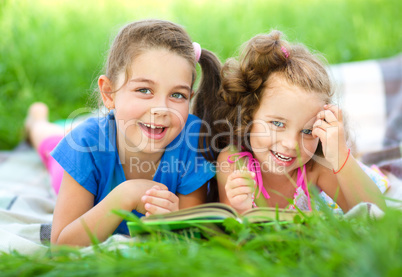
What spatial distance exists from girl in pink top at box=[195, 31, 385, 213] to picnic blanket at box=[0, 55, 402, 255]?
26 cm

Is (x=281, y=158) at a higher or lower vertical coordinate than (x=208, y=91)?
lower

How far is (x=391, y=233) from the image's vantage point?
0.96 meters

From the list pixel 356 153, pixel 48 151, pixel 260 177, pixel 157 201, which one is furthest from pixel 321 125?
pixel 48 151

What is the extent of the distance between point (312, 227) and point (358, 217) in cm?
21

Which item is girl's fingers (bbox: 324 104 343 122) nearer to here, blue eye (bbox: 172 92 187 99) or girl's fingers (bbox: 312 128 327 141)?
girl's fingers (bbox: 312 128 327 141)

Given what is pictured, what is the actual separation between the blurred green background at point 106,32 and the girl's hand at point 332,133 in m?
1.87

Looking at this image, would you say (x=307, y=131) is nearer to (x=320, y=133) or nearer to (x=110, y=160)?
(x=320, y=133)

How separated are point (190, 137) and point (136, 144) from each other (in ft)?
0.89

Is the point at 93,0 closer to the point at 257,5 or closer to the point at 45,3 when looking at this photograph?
the point at 45,3

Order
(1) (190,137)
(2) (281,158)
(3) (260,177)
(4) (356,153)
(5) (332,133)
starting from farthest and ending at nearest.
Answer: (4) (356,153) < (1) (190,137) < (3) (260,177) < (2) (281,158) < (5) (332,133)

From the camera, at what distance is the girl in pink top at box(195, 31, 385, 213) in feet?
5.51

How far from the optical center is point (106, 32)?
4477 mm

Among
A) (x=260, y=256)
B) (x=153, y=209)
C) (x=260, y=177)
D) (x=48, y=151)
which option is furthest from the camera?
(x=48, y=151)

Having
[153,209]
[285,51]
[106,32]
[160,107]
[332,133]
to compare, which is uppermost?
[106,32]
